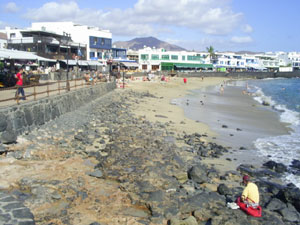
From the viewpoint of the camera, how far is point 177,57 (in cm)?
8750

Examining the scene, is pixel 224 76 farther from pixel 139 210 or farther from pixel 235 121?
pixel 139 210

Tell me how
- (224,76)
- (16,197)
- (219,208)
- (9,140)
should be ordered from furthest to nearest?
(224,76) < (9,140) < (219,208) < (16,197)

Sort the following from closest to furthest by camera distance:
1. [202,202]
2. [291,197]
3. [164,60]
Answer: [202,202], [291,197], [164,60]

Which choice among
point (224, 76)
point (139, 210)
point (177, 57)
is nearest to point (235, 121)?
point (139, 210)

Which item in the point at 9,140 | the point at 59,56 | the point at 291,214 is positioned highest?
the point at 59,56

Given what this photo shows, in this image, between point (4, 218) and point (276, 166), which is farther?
point (276, 166)

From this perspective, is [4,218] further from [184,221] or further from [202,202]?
[202,202]

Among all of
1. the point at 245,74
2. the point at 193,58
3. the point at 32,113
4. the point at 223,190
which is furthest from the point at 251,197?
the point at 245,74

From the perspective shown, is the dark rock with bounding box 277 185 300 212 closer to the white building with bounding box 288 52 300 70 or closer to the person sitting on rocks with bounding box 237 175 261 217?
the person sitting on rocks with bounding box 237 175 261 217

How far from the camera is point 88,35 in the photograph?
193 feet

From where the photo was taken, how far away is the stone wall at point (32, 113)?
9836 millimetres

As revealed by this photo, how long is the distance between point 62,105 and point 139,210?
10082mm

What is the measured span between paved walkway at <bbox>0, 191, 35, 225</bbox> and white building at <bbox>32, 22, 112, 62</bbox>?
54.7 m

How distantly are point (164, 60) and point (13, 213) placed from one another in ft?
268
